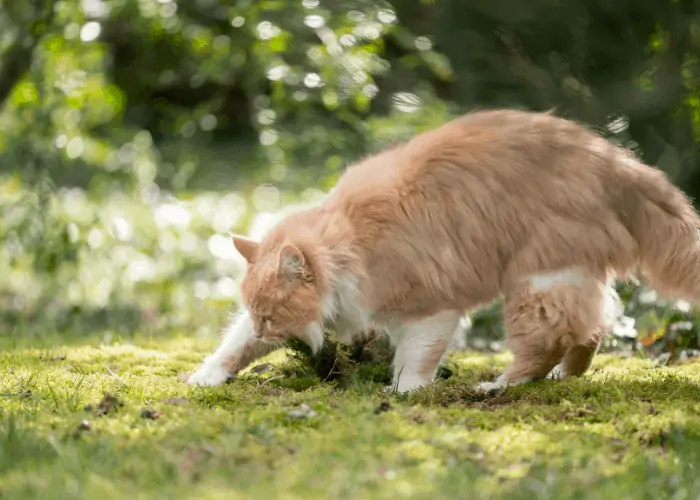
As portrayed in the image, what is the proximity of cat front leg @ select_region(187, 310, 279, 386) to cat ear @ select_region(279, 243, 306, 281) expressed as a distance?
45cm

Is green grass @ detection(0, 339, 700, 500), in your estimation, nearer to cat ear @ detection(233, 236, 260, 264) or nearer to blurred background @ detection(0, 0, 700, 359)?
cat ear @ detection(233, 236, 260, 264)

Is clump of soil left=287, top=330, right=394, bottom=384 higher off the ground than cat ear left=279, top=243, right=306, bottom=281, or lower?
lower

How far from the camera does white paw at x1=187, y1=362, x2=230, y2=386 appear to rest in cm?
456

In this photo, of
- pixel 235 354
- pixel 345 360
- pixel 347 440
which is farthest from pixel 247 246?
pixel 347 440

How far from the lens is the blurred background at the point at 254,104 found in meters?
3.69

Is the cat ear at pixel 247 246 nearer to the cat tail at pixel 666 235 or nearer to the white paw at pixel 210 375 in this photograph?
the white paw at pixel 210 375

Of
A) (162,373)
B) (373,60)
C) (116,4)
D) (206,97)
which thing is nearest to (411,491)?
(162,373)

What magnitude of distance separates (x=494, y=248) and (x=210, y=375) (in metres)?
1.55

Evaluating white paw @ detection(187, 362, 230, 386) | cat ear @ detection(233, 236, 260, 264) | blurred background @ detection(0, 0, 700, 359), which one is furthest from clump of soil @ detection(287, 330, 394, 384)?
blurred background @ detection(0, 0, 700, 359)

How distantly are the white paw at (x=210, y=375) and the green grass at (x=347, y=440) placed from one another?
9 centimetres

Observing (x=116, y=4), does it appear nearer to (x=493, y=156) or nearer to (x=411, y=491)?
(x=493, y=156)

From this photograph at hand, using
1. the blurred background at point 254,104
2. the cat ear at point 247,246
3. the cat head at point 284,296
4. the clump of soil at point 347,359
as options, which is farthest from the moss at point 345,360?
the blurred background at point 254,104

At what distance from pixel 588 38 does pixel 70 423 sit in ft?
7.94

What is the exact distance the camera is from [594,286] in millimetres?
4312
